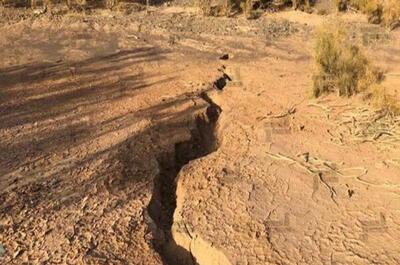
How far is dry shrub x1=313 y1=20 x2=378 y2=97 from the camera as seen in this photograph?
7.70 m

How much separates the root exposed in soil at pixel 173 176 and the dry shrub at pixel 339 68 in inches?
59.2

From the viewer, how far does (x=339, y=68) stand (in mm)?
7832

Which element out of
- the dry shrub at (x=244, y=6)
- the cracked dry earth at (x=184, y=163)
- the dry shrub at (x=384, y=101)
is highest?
the dry shrub at (x=384, y=101)

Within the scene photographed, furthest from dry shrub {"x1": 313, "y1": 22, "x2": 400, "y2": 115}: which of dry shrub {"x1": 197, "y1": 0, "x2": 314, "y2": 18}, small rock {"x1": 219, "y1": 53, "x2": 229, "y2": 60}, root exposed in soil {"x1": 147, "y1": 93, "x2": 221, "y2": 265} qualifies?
dry shrub {"x1": 197, "y1": 0, "x2": 314, "y2": 18}

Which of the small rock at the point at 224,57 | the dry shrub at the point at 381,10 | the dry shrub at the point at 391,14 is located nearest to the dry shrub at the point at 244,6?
the dry shrub at the point at 381,10

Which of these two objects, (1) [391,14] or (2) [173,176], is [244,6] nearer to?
(1) [391,14]

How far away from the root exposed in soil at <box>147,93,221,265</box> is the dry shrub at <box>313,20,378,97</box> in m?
1.50

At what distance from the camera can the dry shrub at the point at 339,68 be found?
7.70 m

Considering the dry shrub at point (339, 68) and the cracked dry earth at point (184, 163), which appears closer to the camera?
the cracked dry earth at point (184, 163)

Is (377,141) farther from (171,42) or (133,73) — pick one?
(171,42)

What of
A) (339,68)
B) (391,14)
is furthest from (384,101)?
(391,14)

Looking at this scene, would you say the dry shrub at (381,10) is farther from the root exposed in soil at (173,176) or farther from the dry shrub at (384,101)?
the root exposed in soil at (173,176)

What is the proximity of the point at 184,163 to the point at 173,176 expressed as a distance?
348 millimetres

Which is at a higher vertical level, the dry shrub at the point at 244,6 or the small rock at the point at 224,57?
the dry shrub at the point at 244,6
